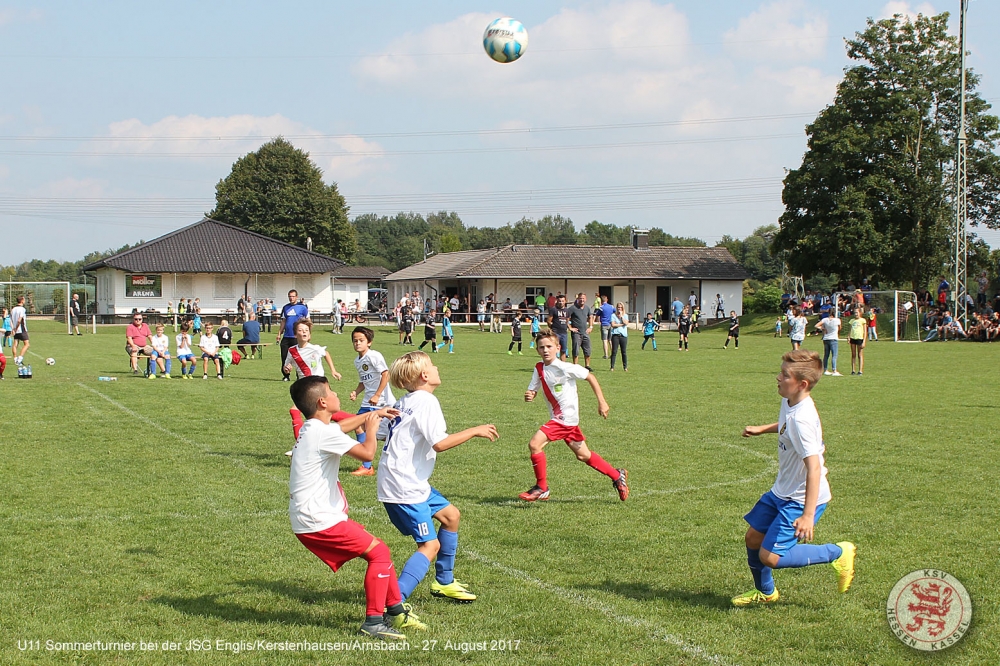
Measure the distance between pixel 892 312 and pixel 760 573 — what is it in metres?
40.5

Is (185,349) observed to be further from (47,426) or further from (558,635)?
(558,635)

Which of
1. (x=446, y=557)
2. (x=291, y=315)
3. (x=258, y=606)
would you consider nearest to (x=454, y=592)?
(x=446, y=557)

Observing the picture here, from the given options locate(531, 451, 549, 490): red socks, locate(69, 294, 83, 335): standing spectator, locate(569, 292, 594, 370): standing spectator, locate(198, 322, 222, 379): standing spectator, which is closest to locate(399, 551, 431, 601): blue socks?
locate(531, 451, 549, 490): red socks

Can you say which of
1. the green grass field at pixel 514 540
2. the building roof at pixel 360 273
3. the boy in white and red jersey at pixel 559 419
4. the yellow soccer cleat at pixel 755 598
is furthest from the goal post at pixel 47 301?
the yellow soccer cleat at pixel 755 598

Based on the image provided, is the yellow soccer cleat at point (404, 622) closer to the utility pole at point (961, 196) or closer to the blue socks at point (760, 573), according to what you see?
the blue socks at point (760, 573)

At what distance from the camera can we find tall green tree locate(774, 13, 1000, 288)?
Answer: 150ft

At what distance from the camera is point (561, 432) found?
8.41m

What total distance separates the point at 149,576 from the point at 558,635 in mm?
2980

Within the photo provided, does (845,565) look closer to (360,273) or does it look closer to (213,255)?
(213,255)

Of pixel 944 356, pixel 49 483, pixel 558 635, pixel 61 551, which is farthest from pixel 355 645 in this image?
pixel 944 356

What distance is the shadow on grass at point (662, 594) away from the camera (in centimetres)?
555

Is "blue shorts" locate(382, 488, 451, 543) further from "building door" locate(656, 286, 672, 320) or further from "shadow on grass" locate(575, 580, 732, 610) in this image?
"building door" locate(656, 286, 672, 320)

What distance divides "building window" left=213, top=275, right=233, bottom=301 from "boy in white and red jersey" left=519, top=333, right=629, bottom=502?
5251 cm

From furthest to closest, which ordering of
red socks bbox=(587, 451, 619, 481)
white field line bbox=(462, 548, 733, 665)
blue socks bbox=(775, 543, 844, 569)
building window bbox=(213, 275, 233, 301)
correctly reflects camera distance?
building window bbox=(213, 275, 233, 301), red socks bbox=(587, 451, 619, 481), blue socks bbox=(775, 543, 844, 569), white field line bbox=(462, 548, 733, 665)
